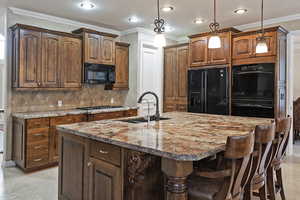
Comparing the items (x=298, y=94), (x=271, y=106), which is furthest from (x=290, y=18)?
(x=298, y=94)

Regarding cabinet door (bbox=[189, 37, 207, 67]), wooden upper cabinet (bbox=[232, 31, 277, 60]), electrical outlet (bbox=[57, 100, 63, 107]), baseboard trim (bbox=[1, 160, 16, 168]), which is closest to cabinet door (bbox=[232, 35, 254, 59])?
wooden upper cabinet (bbox=[232, 31, 277, 60])

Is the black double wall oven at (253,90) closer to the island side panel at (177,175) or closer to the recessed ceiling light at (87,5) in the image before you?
the recessed ceiling light at (87,5)

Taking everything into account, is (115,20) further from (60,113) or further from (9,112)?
(9,112)

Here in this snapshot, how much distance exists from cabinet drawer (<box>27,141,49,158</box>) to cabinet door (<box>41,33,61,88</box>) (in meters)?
1.03

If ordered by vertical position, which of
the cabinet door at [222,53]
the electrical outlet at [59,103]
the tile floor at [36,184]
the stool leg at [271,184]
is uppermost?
the cabinet door at [222,53]

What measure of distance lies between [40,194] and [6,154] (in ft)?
5.02

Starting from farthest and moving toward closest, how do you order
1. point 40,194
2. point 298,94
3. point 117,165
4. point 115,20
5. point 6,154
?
point 298,94 → point 115,20 → point 6,154 → point 40,194 → point 117,165

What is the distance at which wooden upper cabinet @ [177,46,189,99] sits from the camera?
5.70 meters

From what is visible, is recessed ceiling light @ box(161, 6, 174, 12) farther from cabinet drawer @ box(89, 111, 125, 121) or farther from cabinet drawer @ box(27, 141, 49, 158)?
cabinet drawer @ box(27, 141, 49, 158)

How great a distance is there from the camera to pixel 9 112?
415 centimetres

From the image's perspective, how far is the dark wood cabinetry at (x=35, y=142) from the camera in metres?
3.79

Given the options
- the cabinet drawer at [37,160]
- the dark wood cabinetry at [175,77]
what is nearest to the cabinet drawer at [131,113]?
the dark wood cabinetry at [175,77]

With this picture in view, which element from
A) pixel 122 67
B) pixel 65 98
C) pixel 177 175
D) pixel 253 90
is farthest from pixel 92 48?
pixel 177 175

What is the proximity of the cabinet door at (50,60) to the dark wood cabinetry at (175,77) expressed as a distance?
8.90 ft
